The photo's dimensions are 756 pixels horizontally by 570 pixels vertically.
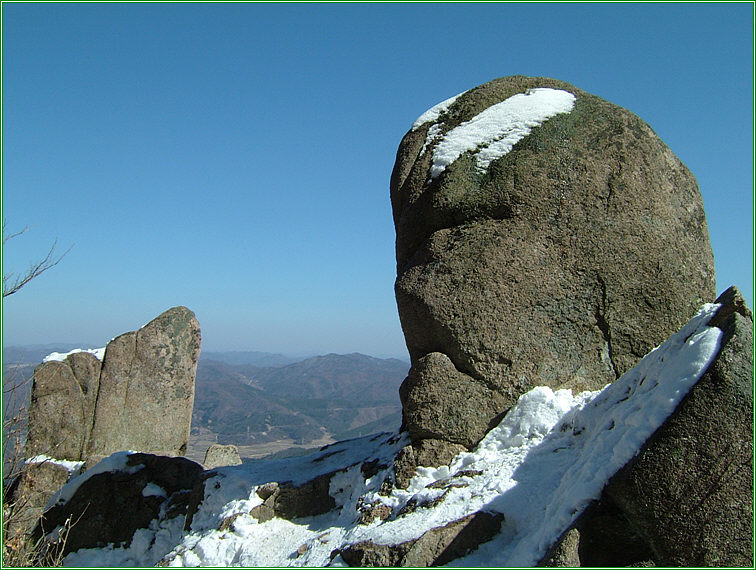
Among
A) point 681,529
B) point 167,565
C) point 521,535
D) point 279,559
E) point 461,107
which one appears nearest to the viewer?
point 681,529

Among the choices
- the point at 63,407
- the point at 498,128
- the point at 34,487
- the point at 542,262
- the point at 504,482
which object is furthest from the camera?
the point at 63,407

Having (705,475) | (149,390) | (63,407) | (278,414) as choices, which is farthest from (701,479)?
(278,414)

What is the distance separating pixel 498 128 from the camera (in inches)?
290

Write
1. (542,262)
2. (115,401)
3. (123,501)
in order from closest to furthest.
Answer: (542,262), (123,501), (115,401)

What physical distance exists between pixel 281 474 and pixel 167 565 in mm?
1604

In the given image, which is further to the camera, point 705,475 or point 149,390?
point 149,390

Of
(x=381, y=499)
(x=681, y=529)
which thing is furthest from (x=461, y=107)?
(x=681, y=529)

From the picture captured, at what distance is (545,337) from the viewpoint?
6.54 meters

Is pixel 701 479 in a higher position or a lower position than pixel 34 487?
higher

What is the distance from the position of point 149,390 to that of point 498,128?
748 centimetres

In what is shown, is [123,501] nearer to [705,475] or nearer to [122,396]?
[122,396]

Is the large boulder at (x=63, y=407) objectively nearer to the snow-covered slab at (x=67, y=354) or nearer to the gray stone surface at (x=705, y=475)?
the snow-covered slab at (x=67, y=354)

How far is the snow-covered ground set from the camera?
445 cm

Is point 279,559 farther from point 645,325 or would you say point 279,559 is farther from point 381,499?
point 645,325
